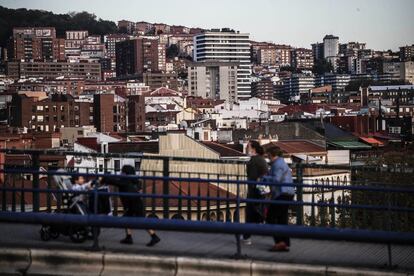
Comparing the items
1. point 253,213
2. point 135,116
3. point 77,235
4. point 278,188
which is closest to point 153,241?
point 77,235

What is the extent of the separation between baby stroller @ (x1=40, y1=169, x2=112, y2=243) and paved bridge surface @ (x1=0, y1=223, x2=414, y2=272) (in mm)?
89

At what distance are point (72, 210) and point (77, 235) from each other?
0.70 metres

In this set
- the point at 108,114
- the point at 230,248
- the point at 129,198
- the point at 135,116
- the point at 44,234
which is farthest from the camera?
the point at 135,116

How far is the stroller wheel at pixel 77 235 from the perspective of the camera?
8.82m

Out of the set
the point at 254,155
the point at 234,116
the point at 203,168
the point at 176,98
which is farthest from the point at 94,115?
the point at 254,155

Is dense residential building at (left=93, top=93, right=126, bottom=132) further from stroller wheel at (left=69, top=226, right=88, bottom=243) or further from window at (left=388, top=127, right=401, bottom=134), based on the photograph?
stroller wheel at (left=69, top=226, right=88, bottom=243)

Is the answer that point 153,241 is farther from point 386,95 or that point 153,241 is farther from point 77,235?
point 386,95

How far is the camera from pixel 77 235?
8.84 meters

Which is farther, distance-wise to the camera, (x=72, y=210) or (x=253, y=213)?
(x=253, y=213)

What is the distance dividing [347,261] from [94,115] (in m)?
99.8

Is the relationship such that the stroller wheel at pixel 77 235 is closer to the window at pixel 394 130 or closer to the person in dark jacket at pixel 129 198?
the person in dark jacket at pixel 129 198

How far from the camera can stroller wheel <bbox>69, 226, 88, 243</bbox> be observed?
28.9 feet

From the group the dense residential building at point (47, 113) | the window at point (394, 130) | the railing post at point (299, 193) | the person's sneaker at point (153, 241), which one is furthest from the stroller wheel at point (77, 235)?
the dense residential building at point (47, 113)

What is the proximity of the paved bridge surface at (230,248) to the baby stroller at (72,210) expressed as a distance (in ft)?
0.29
